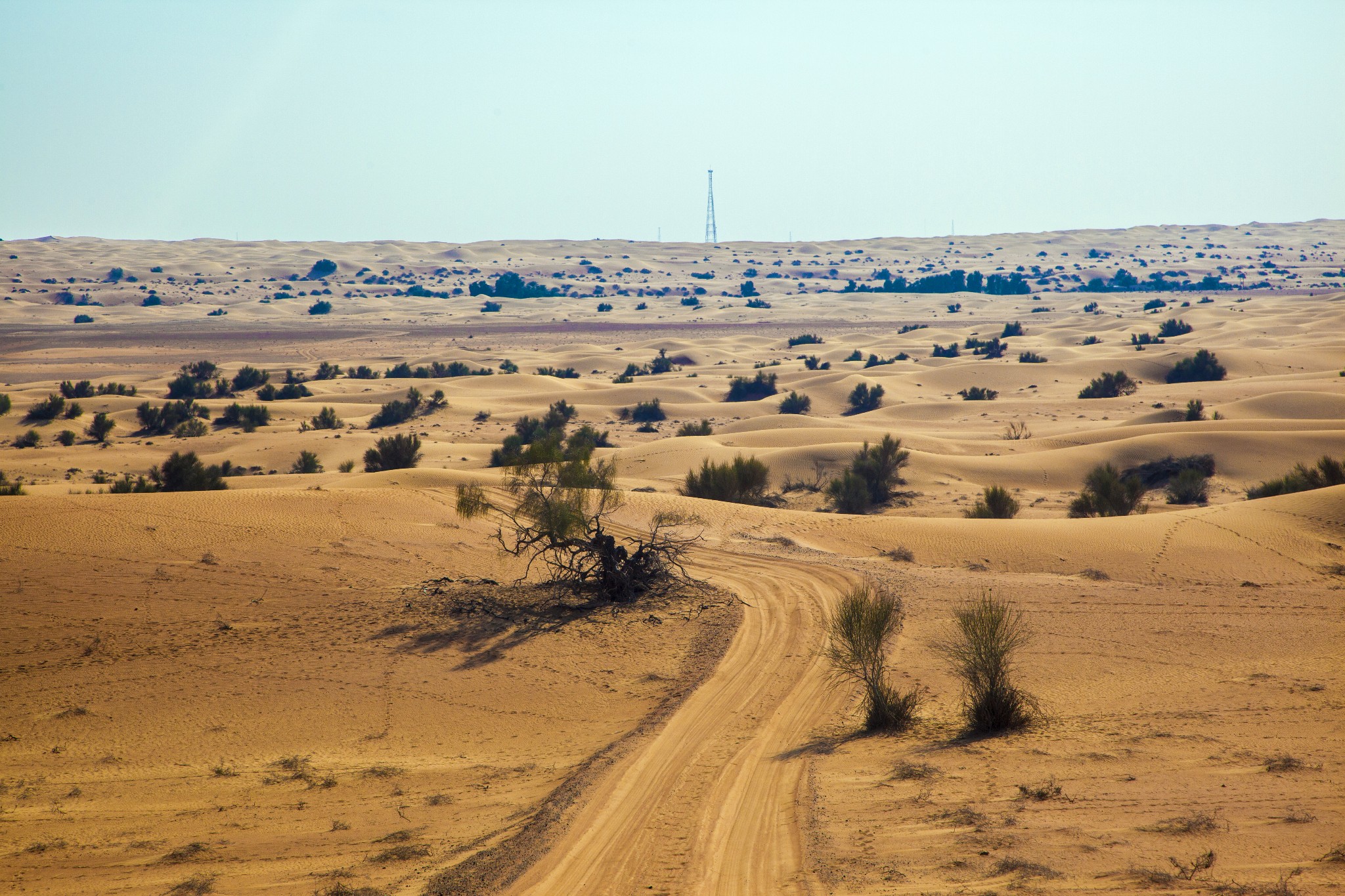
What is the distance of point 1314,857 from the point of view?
18.2 ft

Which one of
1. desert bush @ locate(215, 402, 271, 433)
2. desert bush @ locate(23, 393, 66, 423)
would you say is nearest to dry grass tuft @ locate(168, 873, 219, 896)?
desert bush @ locate(215, 402, 271, 433)

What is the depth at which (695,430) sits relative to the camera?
31.2 m

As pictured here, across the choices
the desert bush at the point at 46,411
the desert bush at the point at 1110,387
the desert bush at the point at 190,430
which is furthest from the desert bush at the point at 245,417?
the desert bush at the point at 1110,387

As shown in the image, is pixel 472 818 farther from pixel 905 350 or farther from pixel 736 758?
pixel 905 350

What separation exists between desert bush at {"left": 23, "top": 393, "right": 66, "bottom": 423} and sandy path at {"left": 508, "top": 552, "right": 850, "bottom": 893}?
28188mm

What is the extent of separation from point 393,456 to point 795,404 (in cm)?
1679

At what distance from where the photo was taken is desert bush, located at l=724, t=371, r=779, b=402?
131 feet

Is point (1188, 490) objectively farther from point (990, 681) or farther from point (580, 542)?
point (990, 681)

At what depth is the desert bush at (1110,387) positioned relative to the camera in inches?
1441

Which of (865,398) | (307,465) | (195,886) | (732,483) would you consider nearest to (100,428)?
Answer: (307,465)

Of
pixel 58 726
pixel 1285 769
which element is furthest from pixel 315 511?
pixel 1285 769

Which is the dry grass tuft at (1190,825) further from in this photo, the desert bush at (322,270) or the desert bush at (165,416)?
the desert bush at (322,270)

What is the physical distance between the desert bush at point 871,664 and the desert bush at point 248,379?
36393mm

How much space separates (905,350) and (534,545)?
139ft
